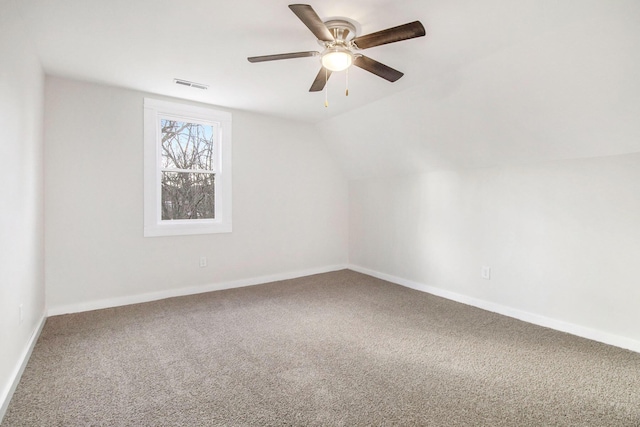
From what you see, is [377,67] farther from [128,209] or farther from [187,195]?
[128,209]

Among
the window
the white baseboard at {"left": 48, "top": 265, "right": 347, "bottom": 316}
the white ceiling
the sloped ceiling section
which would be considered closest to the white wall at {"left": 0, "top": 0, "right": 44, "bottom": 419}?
the white ceiling

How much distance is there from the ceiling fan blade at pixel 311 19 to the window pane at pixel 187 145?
255 cm

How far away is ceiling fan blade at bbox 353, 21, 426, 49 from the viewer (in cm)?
178

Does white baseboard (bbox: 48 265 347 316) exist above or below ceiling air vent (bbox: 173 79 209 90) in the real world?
below

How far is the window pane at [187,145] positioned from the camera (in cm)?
382

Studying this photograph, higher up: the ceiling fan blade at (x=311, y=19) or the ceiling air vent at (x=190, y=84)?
the ceiling air vent at (x=190, y=84)

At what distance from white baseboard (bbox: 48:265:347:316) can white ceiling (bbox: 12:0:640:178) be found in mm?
2265

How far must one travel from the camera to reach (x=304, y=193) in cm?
484

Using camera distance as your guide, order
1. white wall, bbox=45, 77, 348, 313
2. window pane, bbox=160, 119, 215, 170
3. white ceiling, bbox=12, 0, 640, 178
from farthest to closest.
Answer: window pane, bbox=160, 119, 215, 170
white wall, bbox=45, 77, 348, 313
white ceiling, bbox=12, 0, 640, 178

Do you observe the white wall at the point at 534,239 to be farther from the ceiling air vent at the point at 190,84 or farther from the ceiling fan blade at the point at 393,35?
the ceiling air vent at the point at 190,84

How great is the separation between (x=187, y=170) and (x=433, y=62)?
2.95m

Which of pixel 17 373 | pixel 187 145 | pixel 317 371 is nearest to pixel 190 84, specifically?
pixel 187 145

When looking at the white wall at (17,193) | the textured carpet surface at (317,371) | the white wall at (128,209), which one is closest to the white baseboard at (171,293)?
the white wall at (128,209)

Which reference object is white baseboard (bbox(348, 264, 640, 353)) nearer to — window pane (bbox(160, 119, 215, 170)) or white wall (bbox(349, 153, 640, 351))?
white wall (bbox(349, 153, 640, 351))
